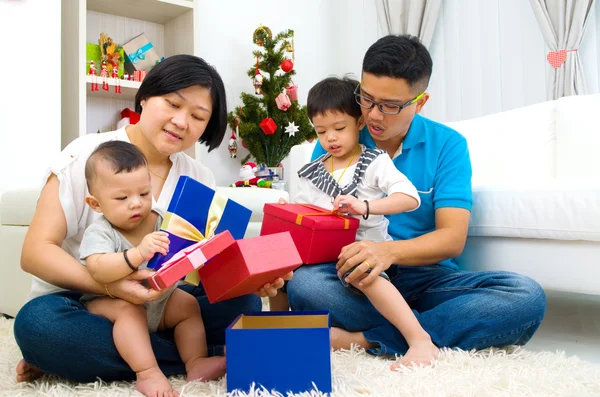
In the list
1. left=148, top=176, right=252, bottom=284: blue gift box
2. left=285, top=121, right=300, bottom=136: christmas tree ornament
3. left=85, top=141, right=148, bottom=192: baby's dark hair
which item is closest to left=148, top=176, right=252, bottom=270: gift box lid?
left=148, top=176, right=252, bottom=284: blue gift box

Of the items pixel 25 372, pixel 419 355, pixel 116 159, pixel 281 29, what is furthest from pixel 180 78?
pixel 281 29

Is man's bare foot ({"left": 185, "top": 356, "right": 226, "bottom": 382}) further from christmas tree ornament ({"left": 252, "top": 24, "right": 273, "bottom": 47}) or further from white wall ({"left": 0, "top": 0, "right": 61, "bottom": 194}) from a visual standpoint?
christmas tree ornament ({"left": 252, "top": 24, "right": 273, "bottom": 47})

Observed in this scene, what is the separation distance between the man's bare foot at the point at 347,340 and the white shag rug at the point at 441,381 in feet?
0.23

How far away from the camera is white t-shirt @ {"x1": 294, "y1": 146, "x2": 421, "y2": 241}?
4.48 ft

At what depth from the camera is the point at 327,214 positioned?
4.40ft

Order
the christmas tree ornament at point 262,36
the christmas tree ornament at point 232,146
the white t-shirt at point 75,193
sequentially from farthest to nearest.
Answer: the christmas tree ornament at point 232,146, the christmas tree ornament at point 262,36, the white t-shirt at point 75,193

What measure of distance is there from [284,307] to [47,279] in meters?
0.69

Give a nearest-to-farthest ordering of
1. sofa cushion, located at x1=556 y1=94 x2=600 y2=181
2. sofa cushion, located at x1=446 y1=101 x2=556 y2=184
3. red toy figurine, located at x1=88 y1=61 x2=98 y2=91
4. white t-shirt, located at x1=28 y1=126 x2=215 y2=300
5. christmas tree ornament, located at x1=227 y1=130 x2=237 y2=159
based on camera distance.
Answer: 1. white t-shirt, located at x1=28 y1=126 x2=215 y2=300
2. sofa cushion, located at x1=556 y1=94 x2=600 y2=181
3. sofa cushion, located at x1=446 y1=101 x2=556 y2=184
4. red toy figurine, located at x1=88 y1=61 x2=98 y2=91
5. christmas tree ornament, located at x1=227 y1=130 x2=237 y2=159

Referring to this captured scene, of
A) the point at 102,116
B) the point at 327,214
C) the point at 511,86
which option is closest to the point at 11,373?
the point at 327,214

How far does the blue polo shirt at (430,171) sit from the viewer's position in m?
1.47

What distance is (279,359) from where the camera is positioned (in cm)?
100

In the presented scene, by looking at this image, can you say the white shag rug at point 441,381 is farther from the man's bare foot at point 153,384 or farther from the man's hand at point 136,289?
the man's hand at point 136,289

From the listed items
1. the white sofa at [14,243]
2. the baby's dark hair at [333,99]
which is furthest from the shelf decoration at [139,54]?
the baby's dark hair at [333,99]

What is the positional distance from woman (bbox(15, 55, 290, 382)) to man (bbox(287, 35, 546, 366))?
228mm
